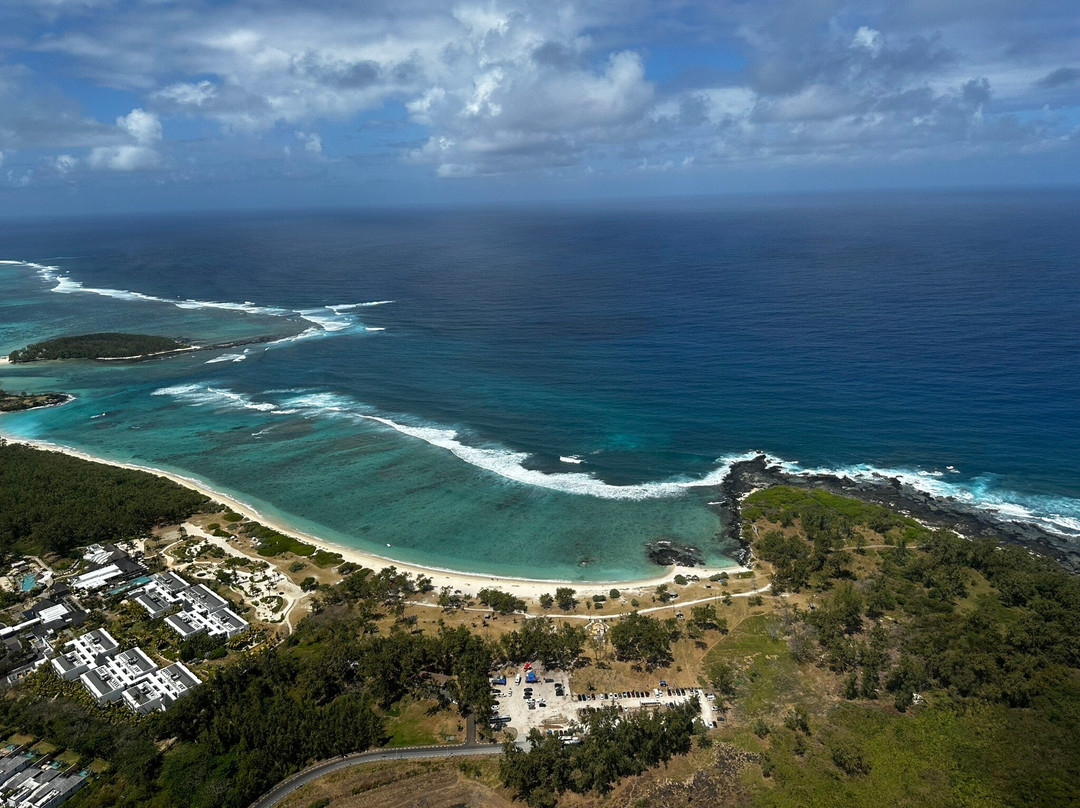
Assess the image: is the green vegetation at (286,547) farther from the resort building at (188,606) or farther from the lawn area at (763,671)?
the lawn area at (763,671)

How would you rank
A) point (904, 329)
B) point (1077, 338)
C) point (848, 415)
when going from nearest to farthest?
point (848, 415) < point (1077, 338) < point (904, 329)

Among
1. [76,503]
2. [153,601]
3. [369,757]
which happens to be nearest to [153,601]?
[153,601]

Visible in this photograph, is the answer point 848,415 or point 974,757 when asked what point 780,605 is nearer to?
point 974,757

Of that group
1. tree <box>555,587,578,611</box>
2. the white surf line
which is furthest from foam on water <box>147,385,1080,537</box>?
tree <box>555,587,578,611</box>

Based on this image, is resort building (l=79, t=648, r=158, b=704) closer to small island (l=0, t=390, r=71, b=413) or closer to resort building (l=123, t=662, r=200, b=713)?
resort building (l=123, t=662, r=200, b=713)

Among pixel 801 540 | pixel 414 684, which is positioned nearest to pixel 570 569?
pixel 414 684
